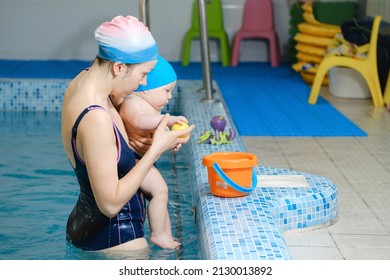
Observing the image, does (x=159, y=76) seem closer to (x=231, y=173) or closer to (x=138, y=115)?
(x=138, y=115)

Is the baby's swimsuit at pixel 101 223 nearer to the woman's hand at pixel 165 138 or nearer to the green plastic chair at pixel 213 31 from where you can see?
the woman's hand at pixel 165 138

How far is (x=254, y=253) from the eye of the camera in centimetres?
323

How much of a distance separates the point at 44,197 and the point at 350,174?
1959 millimetres

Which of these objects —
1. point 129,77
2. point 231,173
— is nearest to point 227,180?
point 231,173

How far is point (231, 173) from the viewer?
3818 millimetres

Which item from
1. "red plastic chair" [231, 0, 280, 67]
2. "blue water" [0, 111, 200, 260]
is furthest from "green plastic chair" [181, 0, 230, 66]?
"blue water" [0, 111, 200, 260]

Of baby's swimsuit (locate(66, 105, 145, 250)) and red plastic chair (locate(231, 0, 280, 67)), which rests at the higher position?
baby's swimsuit (locate(66, 105, 145, 250))

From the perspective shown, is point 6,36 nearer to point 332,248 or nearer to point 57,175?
point 57,175

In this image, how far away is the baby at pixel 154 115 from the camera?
357 cm

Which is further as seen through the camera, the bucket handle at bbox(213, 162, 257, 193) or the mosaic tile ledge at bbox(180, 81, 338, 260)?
the bucket handle at bbox(213, 162, 257, 193)

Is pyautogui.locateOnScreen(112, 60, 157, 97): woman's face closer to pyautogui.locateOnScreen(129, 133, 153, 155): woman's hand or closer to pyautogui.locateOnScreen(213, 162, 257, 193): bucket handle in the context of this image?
pyautogui.locateOnScreen(129, 133, 153, 155): woman's hand

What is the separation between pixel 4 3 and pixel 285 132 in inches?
195

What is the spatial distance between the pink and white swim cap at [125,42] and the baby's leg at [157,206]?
27.5 inches

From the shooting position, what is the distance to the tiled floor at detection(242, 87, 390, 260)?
Answer: 3.88 meters
